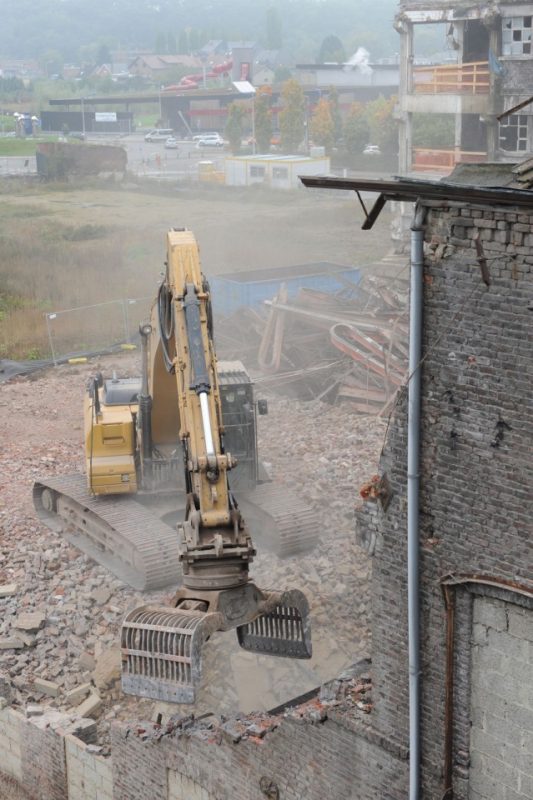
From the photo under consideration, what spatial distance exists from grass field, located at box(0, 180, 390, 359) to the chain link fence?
0.09 meters

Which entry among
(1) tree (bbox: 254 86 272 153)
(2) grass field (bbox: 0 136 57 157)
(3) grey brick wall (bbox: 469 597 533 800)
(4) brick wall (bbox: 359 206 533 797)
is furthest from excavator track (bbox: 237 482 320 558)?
(2) grass field (bbox: 0 136 57 157)

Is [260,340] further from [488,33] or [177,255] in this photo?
[177,255]

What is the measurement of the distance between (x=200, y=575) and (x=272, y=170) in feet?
181

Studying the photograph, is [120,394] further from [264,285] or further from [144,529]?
[264,285]

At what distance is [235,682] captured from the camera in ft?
46.6

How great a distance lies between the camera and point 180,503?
730 inches

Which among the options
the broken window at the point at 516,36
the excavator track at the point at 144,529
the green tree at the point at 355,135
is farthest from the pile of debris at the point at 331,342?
the green tree at the point at 355,135

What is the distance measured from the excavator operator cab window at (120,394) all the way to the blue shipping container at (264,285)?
422 inches

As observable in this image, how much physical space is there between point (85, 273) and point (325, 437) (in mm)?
23928

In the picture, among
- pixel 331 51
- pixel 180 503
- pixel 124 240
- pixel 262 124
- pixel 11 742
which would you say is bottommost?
pixel 11 742

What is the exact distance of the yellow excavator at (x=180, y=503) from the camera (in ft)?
37.0

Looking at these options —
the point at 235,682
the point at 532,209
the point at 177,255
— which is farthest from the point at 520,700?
the point at 177,255

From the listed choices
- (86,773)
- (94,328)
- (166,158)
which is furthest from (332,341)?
(166,158)

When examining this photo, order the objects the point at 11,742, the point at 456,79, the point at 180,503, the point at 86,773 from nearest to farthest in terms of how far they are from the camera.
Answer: the point at 86,773 → the point at 11,742 → the point at 180,503 → the point at 456,79
